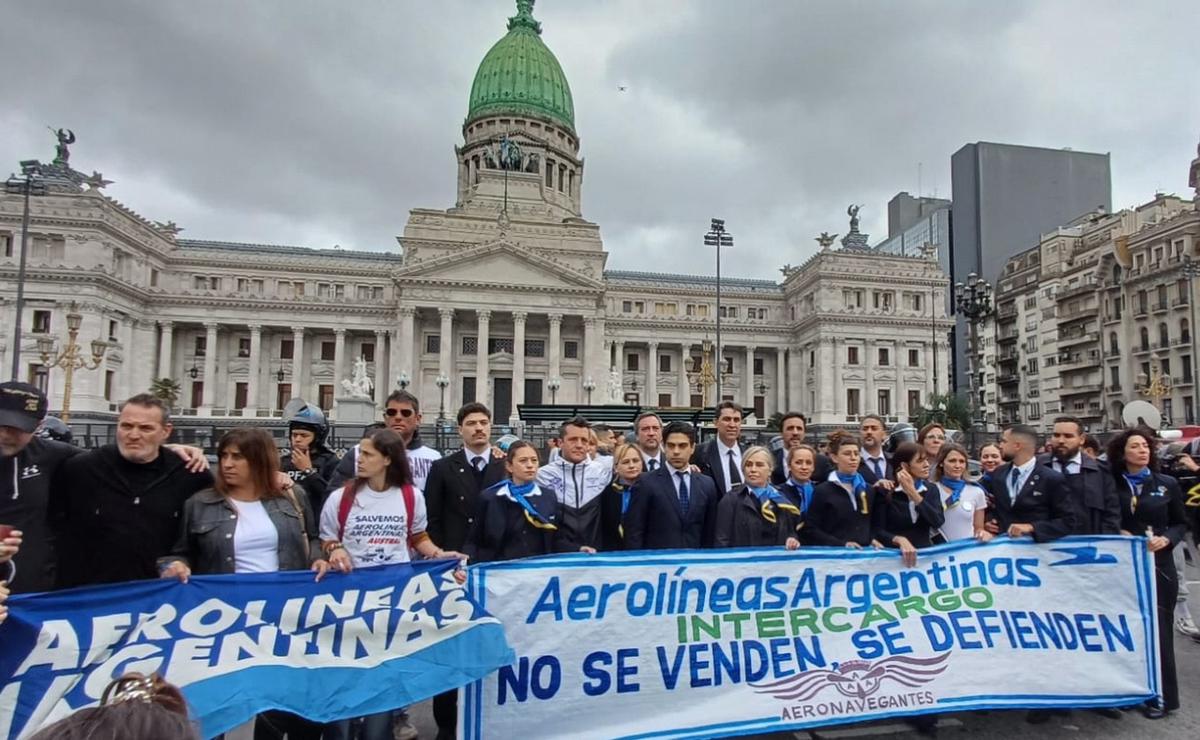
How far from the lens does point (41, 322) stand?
44.1m

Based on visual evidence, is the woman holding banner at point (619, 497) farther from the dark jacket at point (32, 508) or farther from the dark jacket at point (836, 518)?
the dark jacket at point (32, 508)

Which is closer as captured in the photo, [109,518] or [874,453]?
[109,518]

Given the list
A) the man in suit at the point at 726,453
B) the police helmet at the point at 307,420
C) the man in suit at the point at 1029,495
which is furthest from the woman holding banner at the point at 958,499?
the police helmet at the point at 307,420

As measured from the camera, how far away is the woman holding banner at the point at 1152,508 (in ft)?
17.6

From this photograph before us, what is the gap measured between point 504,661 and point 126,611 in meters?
2.05

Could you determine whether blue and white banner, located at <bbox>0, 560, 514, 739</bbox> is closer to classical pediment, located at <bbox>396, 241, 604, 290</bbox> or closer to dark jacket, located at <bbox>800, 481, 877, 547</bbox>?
dark jacket, located at <bbox>800, 481, 877, 547</bbox>

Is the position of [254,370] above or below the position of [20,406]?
above

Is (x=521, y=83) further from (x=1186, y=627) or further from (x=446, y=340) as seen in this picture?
(x=1186, y=627)

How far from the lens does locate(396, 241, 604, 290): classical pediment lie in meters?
48.4

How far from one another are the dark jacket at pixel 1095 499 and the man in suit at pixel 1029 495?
0.21 m

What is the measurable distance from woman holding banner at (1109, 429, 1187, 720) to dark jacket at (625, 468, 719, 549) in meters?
3.57

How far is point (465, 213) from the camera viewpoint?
53.8 m

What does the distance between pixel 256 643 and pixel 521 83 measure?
2763 inches

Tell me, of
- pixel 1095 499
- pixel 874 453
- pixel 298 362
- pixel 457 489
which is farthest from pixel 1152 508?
pixel 298 362
